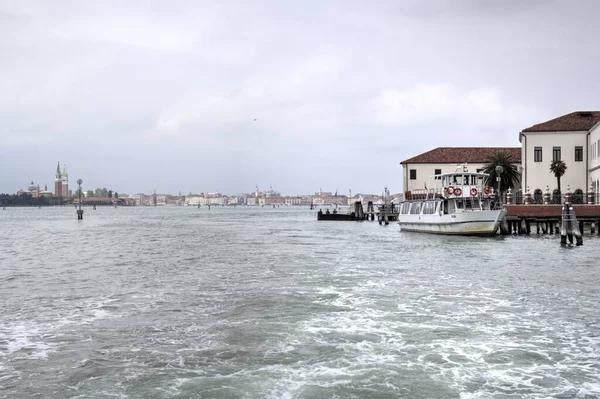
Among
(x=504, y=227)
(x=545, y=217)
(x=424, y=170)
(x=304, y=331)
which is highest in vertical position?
(x=424, y=170)

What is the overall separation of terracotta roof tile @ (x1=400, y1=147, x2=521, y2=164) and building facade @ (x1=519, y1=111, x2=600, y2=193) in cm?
1667

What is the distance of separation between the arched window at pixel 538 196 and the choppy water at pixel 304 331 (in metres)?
29.6

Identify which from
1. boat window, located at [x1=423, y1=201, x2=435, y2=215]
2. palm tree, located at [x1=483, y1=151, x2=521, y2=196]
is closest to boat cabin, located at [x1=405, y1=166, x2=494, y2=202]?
boat window, located at [x1=423, y1=201, x2=435, y2=215]

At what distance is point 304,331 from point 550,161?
52.6 metres

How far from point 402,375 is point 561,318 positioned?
233 inches

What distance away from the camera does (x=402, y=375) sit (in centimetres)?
912

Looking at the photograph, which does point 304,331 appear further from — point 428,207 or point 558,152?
point 558,152

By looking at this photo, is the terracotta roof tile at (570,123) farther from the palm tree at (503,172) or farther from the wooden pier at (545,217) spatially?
the wooden pier at (545,217)

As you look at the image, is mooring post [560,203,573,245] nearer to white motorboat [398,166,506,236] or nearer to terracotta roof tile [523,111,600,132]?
white motorboat [398,166,506,236]

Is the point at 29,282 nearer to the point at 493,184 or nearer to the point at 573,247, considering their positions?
the point at 573,247

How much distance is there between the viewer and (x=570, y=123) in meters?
58.2

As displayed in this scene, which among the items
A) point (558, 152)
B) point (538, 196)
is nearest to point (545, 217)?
point (538, 196)

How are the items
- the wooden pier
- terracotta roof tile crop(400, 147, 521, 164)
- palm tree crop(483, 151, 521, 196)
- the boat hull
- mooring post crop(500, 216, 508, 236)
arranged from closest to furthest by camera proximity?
the boat hull < mooring post crop(500, 216, 508, 236) < the wooden pier < palm tree crop(483, 151, 521, 196) < terracotta roof tile crop(400, 147, 521, 164)

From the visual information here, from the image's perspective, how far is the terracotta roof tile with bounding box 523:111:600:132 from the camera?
188ft
